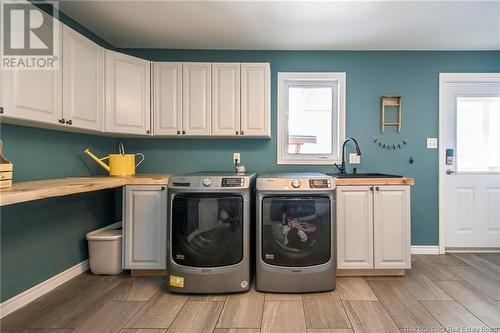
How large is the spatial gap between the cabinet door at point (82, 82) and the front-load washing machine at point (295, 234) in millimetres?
1536

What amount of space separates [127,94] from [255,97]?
126 centimetres

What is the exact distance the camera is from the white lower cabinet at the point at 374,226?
2.32m

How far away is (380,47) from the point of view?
113 inches

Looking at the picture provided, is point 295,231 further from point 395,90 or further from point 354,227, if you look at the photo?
point 395,90

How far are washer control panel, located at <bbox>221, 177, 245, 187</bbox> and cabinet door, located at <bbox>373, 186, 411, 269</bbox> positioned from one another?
1236 millimetres

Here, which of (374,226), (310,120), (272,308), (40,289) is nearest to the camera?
(272,308)

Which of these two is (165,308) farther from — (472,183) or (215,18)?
(472,183)

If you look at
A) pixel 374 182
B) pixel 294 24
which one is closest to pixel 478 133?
pixel 374 182

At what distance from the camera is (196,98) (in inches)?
106

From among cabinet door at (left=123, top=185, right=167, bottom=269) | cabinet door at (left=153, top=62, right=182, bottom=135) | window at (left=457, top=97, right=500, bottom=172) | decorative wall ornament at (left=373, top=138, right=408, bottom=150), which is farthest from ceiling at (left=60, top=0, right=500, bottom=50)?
cabinet door at (left=123, top=185, right=167, bottom=269)

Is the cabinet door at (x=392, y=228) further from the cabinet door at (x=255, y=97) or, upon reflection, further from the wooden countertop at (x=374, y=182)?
the cabinet door at (x=255, y=97)

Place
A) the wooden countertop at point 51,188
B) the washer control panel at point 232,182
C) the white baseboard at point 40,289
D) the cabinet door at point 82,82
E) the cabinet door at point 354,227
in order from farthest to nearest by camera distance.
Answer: the cabinet door at point 354,227 < the washer control panel at point 232,182 < the cabinet door at point 82,82 < the white baseboard at point 40,289 < the wooden countertop at point 51,188

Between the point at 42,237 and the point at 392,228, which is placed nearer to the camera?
the point at 42,237

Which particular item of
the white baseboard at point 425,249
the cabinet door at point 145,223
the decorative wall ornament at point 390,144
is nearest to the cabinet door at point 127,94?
the cabinet door at point 145,223
